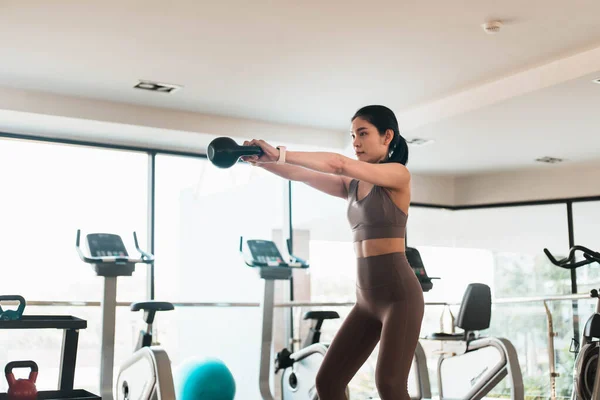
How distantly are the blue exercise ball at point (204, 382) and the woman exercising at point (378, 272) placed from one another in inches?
87.2

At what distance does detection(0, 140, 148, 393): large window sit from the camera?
213 inches

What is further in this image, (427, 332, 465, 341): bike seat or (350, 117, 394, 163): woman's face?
(427, 332, 465, 341): bike seat

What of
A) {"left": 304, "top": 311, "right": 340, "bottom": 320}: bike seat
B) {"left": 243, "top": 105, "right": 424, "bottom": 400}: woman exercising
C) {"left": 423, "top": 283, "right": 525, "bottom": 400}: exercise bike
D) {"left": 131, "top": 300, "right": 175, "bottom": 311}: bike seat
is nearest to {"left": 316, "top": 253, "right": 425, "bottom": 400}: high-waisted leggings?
{"left": 243, "top": 105, "right": 424, "bottom": 400}: woman exercising

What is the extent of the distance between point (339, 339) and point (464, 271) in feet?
18.5

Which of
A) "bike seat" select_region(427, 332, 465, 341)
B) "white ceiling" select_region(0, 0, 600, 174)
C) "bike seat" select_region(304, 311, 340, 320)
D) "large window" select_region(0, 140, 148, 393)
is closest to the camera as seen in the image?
"white ceiling" select_region(0, 0, 600, 174)

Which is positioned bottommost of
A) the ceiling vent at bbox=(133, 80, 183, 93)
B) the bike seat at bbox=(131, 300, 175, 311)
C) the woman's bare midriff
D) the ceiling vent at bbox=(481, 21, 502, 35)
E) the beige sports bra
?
the bike seat at bbox=(131, 300, 175, 311)

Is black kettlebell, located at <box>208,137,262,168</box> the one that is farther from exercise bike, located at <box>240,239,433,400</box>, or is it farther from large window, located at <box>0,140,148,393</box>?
large window, located at <box>0,140,148,393</box>

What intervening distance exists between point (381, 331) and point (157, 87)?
3.17 metres

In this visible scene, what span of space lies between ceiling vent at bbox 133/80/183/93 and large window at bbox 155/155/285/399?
3.91 feet

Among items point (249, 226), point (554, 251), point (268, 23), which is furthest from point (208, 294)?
point (554, 251)

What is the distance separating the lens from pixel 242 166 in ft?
21.7

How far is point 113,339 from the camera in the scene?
4.21m

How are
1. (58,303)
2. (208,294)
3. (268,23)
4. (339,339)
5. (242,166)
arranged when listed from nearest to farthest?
1. (339,339)
2. (268,23)
3. (58,303)
4. (208,294)
5. (242,166)

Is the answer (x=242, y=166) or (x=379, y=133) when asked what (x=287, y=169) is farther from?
(x=242, y=166)
